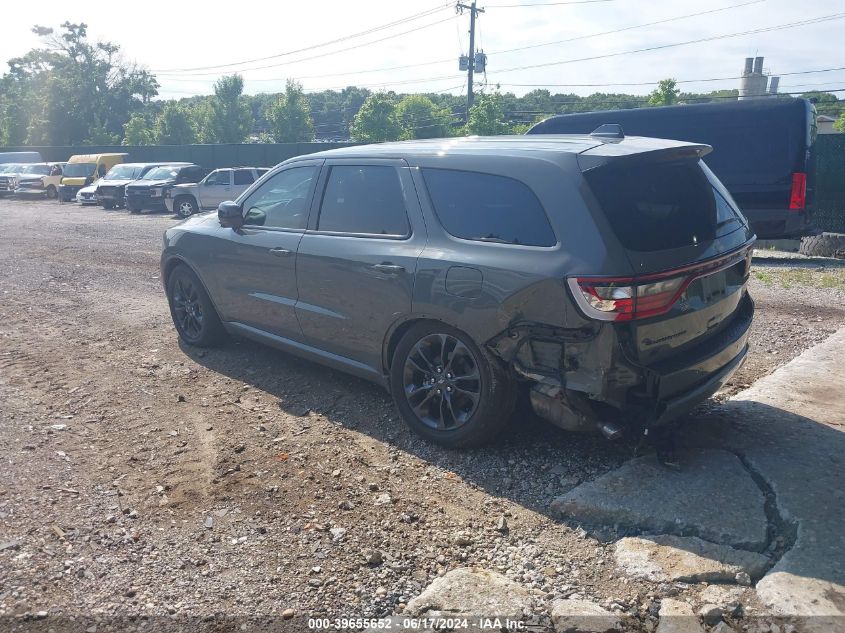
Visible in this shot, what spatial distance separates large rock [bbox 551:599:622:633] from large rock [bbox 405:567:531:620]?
0.42ft

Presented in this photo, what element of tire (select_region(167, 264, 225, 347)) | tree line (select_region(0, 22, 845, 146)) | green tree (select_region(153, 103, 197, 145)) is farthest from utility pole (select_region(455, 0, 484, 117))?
tire (select_region(167, 264, 225, 347))

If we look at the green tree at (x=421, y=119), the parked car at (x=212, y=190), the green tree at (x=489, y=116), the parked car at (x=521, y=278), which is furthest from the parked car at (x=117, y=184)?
the green tree at (x=421, y=119)

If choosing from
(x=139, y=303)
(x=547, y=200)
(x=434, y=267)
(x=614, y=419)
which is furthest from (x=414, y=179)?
(x=139, y=303)

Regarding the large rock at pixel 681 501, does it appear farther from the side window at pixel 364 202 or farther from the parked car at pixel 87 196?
the parked car at pixel 87 196

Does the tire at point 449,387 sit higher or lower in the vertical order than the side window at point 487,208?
lower

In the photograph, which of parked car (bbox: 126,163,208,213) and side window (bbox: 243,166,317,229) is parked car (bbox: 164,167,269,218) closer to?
parked car (bbox: 126,163,208,213)

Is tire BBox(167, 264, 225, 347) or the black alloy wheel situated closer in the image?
the black alloy wheel

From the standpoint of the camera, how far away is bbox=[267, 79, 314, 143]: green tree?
59.3 metres

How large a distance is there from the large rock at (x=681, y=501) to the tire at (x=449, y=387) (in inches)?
25.3

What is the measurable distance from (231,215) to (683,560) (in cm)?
406

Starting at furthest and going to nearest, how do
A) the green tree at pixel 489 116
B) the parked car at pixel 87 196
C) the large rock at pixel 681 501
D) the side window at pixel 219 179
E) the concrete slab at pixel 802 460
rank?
the green tree at pixel 489 116 < the parked car at pixel 87 196 < the side window at pixel 219 179 < the large rock at pixel 681 501 < the concrete slab at pixel 802 460

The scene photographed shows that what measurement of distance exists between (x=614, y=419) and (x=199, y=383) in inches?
132

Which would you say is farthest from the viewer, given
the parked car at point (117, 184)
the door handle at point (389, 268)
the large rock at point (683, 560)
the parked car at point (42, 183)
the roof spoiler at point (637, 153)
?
the parked car at point (42, 183)

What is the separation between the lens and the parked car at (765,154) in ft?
34.8
